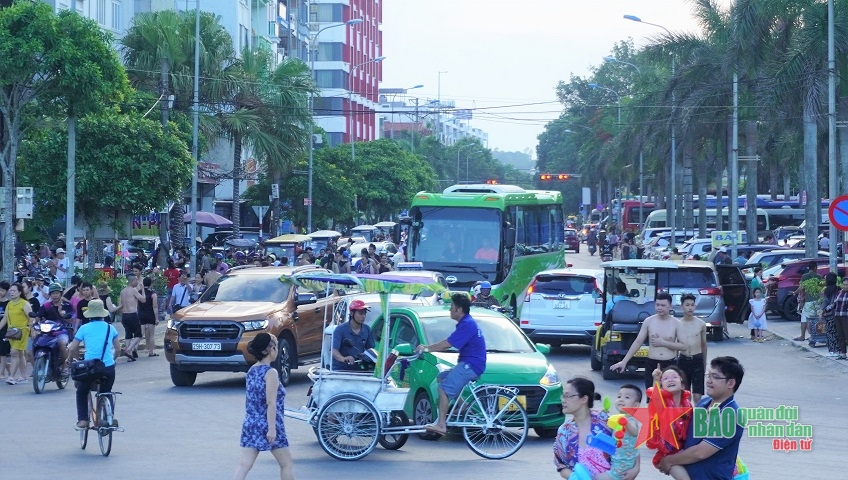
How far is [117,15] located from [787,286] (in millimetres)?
35823

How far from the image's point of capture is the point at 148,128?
108ft

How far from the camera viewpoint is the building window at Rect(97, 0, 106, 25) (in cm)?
5409

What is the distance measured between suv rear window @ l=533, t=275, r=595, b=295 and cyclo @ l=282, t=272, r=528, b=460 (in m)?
10.9

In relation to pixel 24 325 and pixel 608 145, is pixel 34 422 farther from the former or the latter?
pixel 608 145

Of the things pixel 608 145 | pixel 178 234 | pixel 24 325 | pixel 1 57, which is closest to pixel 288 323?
pixel 24 325

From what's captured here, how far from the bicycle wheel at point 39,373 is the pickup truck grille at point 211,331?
2.07 metres

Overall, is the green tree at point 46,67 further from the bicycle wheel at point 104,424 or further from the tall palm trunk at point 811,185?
the tall palm trunk at point 811,185

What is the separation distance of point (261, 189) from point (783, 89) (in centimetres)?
3190

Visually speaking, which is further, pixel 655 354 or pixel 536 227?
pixel 536 227

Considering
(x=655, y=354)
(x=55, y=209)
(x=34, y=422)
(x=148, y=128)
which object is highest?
(x=148, y=128)

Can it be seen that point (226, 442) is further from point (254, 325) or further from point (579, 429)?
point (579, 429)

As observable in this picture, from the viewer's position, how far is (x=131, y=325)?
23922 mm

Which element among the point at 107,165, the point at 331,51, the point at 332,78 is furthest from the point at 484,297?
the point at 331,51

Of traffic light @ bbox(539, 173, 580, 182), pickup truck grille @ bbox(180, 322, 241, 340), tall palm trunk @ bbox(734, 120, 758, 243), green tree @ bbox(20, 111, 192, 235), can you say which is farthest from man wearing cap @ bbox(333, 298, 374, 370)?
traffic light @ bbox(539, 173, 580, 182)
